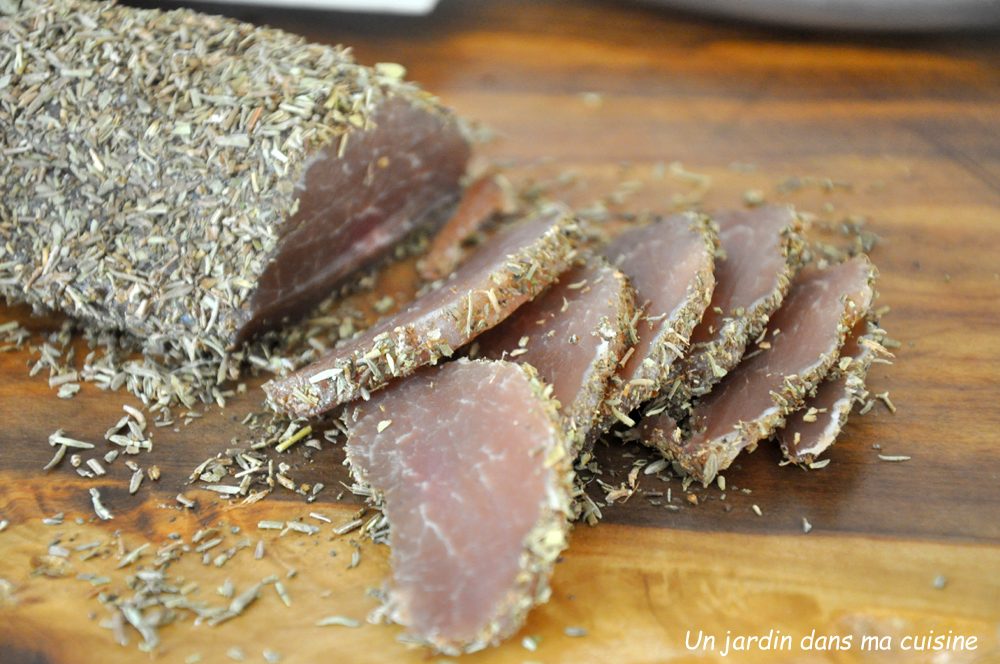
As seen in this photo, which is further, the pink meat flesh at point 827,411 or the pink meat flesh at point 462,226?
the pink meat flesh at point 462,226

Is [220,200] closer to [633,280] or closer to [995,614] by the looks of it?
[633,280]

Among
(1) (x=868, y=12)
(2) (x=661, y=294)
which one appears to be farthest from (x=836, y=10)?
(2) (x=661, y=294)

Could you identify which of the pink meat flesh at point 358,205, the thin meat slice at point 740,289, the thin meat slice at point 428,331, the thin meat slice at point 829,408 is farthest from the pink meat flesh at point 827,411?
the pink meat flesh at point 358,205

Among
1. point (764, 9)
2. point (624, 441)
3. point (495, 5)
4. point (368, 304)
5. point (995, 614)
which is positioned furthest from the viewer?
point (495, 5)

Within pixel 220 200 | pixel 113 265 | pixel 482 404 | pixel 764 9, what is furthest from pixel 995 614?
pixel 764 9

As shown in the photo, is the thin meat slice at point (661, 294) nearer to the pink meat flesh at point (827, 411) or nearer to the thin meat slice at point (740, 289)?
the thin meat slice at point (740, 289)

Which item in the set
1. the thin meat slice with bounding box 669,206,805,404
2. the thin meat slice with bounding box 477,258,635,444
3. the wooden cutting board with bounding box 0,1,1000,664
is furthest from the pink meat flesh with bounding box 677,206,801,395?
the wooden cutting board with bounding box 0,1,1000,664
